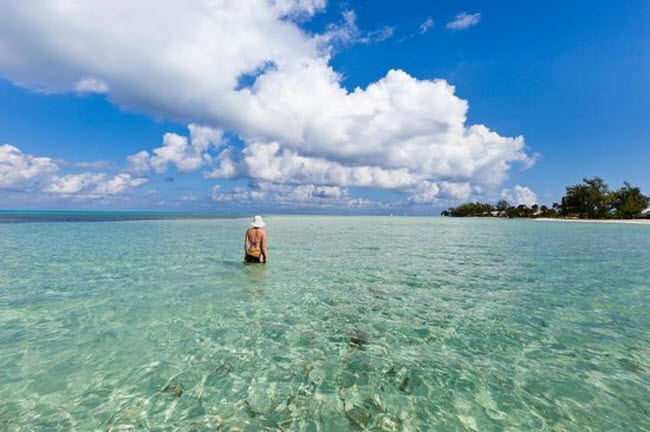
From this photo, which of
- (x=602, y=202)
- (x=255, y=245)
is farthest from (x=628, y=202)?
(x=255, y=245)

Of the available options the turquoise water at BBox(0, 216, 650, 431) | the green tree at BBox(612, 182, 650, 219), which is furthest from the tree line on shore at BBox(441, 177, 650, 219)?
the turquoise water at BBox(0, 216, 650, 431)

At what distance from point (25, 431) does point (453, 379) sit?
752cm

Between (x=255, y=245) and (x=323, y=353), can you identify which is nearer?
(x=323, y=353)

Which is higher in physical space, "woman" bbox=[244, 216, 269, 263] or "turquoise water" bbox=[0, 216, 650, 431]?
"woman" bbox=[244, 216, 269, 263]

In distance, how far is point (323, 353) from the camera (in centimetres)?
799

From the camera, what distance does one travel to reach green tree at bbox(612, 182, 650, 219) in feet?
399

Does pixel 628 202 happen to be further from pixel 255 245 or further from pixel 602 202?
pixel 255 245

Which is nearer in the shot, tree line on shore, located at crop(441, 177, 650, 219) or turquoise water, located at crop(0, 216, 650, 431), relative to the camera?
turquoise water, located at crop(0, 216, 650, 431)

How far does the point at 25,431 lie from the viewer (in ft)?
17.0

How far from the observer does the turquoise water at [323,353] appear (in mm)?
5680

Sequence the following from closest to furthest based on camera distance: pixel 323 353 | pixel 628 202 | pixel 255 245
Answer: pixel 323 353
pixel 255 245
pixel 628 202

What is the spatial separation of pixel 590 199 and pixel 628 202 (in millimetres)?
11470

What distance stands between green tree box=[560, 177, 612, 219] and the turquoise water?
478 feet

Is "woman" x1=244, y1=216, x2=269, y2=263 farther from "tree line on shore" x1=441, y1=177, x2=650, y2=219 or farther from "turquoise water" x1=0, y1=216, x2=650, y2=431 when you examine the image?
"tree line on shore" x1=441, y1=177, x2=650, y2=219
